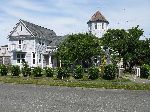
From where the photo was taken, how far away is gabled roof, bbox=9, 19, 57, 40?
57.6 meters

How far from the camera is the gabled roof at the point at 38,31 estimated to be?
57.6m

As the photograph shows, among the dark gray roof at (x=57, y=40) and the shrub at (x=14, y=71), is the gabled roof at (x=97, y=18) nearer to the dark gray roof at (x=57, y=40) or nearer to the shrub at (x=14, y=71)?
the dark gray roof at (x=57, y=40)

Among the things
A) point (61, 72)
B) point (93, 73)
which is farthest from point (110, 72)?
point (61, 72)

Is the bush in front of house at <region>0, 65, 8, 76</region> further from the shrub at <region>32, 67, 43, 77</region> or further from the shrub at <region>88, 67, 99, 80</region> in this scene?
the shrub at <region>88, 67, 99, 80</region>

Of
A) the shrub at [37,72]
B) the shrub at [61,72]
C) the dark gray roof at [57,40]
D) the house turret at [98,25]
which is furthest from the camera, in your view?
the house turret at [98,25]

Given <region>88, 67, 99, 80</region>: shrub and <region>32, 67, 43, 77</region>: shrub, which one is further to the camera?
<region>32, 67, 43, 77</region>: shrub

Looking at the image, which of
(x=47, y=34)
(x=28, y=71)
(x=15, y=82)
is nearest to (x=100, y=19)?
(x=47, y=34)

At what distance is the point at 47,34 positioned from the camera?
2562 inches

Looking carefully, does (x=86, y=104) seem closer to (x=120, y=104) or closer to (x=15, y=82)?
(x=120, y=104)

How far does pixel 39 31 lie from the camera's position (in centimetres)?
6150

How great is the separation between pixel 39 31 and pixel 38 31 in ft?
2.19

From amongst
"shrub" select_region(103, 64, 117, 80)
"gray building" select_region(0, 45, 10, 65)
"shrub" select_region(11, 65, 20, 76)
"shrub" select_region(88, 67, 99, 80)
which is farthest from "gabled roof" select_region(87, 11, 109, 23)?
"shrub" select_region(88, 67, 99, 80)

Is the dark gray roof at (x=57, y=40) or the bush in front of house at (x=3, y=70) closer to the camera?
the bush in front of house at (x=3, y=70)

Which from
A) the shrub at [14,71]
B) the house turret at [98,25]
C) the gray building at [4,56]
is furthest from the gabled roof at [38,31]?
the shrub at [14,71]
